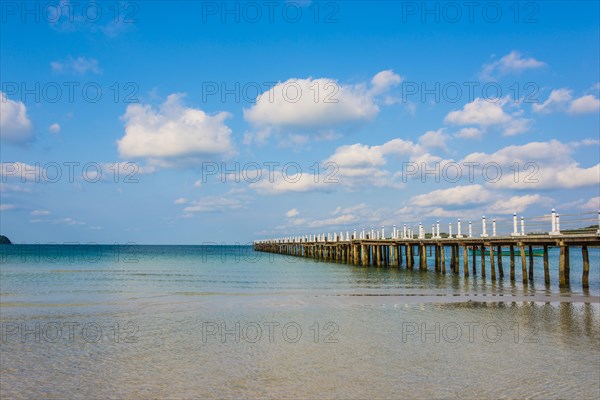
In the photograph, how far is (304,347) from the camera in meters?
11.7

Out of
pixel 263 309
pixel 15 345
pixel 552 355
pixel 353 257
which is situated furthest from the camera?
pixel 353 257

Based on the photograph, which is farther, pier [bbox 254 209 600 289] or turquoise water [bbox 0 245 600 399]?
pier [bbox 254 209 600 289]

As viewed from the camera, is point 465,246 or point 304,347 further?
point 465,246

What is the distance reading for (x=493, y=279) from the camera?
29.5 meters

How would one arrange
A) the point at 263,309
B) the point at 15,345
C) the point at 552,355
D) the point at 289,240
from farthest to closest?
1. the point at 289,240
2. the point at 263,309
3. the point at 15,345
4. the point at 552,355

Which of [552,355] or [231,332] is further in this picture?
[231,332]

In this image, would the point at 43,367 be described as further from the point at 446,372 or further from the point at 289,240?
the point at 289,240

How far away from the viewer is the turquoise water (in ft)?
28.4

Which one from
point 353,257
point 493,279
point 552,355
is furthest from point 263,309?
point 353,257

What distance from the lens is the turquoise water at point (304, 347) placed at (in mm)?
8658

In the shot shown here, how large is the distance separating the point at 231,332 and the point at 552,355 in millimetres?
7258

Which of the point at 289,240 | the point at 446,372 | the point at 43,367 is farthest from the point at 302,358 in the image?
the point at 289,240

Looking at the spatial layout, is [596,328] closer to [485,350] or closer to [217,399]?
[485,350]

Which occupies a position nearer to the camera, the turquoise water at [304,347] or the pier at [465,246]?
the turquoise water at [304,347]
